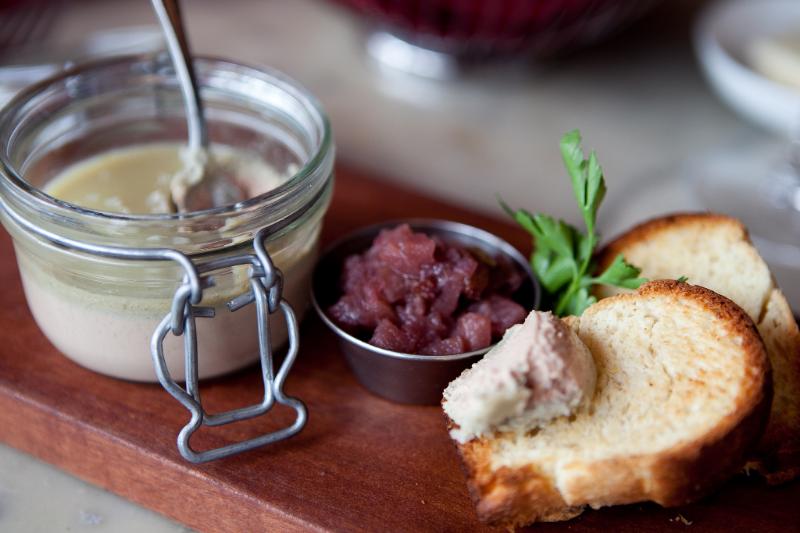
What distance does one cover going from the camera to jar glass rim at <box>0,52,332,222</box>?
1592mm

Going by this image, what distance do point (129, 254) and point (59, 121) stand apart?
0.69m

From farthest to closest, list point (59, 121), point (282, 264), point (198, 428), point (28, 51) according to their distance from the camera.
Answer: point (28, 51) < point (59, 121) < point (282, 264) < point (198, 428)

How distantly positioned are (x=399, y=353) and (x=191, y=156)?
72 centimetres

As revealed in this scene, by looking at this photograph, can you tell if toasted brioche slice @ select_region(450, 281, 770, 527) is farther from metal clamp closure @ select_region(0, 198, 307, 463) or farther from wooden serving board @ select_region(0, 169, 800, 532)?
metal clamp closure @ select_region(0, 198, 307, 463)

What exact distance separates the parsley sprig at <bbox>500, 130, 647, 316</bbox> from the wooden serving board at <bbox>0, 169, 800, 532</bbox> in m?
0.39

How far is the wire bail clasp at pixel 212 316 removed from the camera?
153cm

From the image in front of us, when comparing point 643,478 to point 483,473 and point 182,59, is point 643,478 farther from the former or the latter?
point 182,59

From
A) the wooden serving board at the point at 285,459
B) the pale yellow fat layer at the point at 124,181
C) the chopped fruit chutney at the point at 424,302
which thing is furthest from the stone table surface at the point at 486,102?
the wooden serving board at the point at 285,459

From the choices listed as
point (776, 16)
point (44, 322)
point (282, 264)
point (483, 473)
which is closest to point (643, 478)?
point (483, 473)

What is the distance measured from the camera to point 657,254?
78.2 inches

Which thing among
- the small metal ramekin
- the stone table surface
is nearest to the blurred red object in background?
the stone table surface

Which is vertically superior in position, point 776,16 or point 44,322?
point 776,16

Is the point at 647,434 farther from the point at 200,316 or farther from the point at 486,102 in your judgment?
the point at 486,102

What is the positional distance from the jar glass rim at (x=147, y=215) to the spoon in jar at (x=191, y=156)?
0.18 meters
